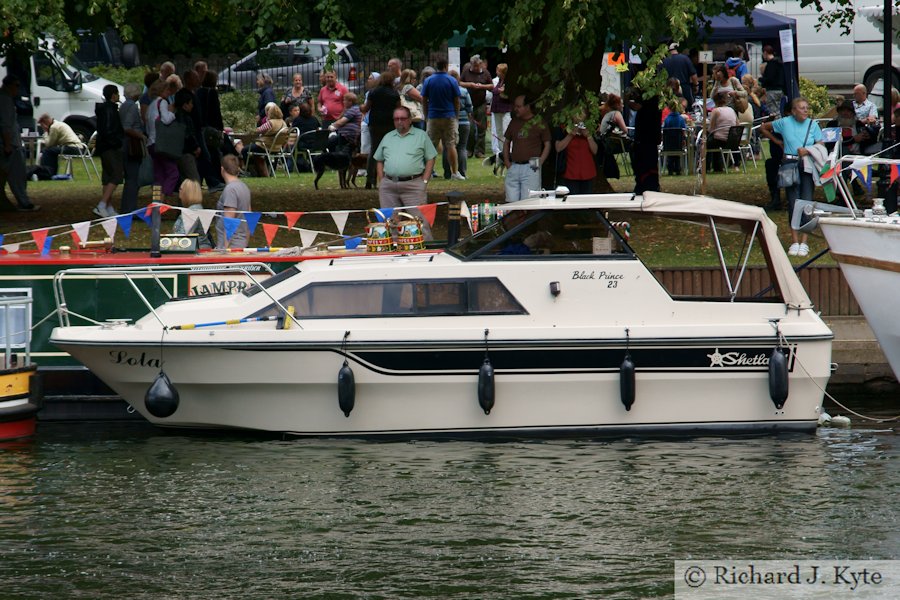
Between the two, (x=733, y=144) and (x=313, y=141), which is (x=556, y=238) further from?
(x=313, y=141)

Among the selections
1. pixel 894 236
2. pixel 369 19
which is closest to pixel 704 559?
pixel 894 236

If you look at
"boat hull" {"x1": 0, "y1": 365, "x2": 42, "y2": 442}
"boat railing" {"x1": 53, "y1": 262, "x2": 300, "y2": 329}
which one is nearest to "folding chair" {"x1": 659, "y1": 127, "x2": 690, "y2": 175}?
"boat railing" {"x1": 53, "y1": 262, "x2": 300, "y2": 329}

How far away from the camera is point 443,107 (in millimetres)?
24172

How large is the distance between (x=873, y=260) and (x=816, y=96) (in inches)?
734

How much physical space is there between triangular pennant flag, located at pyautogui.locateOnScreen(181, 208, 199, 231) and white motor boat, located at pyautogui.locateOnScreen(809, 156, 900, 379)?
6214 millimetres

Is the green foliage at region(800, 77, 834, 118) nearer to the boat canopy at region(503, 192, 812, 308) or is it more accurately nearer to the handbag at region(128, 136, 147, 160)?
the handbag at region(128, 136, 147, 160)

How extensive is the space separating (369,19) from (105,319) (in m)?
7.34

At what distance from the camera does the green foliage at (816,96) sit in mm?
30031

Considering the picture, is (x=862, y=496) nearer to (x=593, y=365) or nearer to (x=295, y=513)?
(x=593, y=365)

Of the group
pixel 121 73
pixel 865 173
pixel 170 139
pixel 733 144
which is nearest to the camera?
pixel 865 173

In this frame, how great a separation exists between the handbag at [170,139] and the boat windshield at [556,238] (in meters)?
8.26

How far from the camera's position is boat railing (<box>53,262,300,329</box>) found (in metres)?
12.5

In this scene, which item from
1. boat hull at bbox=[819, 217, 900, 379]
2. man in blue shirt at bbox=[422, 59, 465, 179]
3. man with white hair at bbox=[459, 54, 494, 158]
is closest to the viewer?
boat hull at bbox=[819, 217, 900, 379]

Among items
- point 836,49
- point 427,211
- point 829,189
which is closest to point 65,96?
point 836,49
